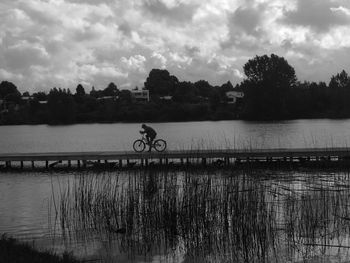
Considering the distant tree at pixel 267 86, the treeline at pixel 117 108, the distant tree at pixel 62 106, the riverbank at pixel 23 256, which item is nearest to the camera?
the riverbank at pixel 23 256

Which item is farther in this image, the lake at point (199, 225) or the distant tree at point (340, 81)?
the distant tree at point (340, 81)

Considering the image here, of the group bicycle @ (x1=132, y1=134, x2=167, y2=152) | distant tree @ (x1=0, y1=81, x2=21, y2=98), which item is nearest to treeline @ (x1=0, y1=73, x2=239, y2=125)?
distant tree @ (x1=0, y1=81, x2=21, y2=98)

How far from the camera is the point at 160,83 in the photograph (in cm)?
16088

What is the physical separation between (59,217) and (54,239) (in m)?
2.28

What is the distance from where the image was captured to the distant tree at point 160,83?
522 feet

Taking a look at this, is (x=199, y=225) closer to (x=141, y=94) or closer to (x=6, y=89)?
(x=141, y=94)

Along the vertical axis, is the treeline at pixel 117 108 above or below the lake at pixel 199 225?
above

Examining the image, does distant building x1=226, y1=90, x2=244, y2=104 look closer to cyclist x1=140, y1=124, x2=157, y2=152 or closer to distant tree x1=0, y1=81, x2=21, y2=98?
distant tree x1=0, y1=81, x2=21, y2=98

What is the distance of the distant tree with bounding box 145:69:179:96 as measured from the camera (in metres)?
159

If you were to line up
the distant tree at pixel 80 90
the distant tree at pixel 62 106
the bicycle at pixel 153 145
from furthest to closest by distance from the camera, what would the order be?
the distant tree at pixel 80 90
the distant tree at pixel 62 106
the bicycle at pixel 153 145

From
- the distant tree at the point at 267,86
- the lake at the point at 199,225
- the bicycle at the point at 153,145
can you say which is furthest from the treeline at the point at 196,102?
the lake at the point at 199,225

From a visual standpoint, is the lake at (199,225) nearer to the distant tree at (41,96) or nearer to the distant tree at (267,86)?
the distant tree at (267,86)

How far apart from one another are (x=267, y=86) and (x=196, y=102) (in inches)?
1116

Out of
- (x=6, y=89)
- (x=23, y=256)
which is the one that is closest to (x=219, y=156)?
(x=23, y=256)
